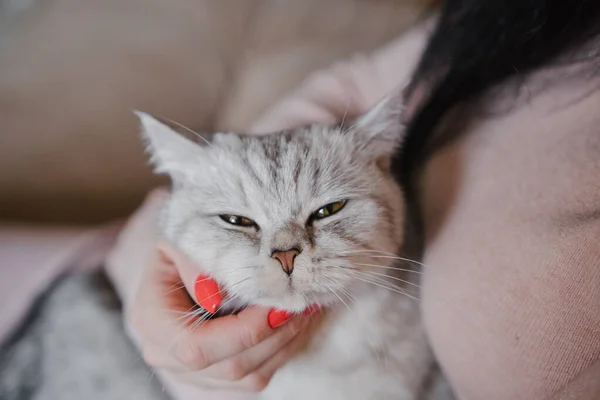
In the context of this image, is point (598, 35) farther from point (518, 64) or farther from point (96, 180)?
point (96, 180)

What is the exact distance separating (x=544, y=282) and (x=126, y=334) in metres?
0.67

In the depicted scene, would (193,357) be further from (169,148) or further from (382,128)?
(382,128)

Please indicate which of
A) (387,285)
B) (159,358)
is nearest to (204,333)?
(159,358)

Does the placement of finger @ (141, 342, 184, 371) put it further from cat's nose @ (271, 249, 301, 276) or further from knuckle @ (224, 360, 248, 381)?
cat's nose @ (271, 249, 301, 276)

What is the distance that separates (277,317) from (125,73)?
33.3 inches

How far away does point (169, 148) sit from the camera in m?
0.75

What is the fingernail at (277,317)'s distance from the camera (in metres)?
0.65

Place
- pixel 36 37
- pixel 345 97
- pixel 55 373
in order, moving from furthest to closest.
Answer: pixel 36 37 < pixel 345 97 < pixel 55 373

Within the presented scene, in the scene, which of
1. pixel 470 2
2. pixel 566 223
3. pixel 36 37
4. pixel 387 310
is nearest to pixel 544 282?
pixel 566 223

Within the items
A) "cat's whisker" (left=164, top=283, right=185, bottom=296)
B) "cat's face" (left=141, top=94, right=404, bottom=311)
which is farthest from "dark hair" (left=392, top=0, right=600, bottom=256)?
"cat's whisker" (left=164, top=283, right=185, bottom=296)

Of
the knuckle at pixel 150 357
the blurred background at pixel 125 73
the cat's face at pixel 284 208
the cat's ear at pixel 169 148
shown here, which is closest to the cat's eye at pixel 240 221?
the cat's face at pixel 284 208

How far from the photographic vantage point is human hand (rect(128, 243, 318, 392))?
64cm

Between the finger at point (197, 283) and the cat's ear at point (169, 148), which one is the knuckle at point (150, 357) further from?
the cat's ear at point (169, 148)

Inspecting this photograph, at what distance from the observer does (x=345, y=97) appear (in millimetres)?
978
